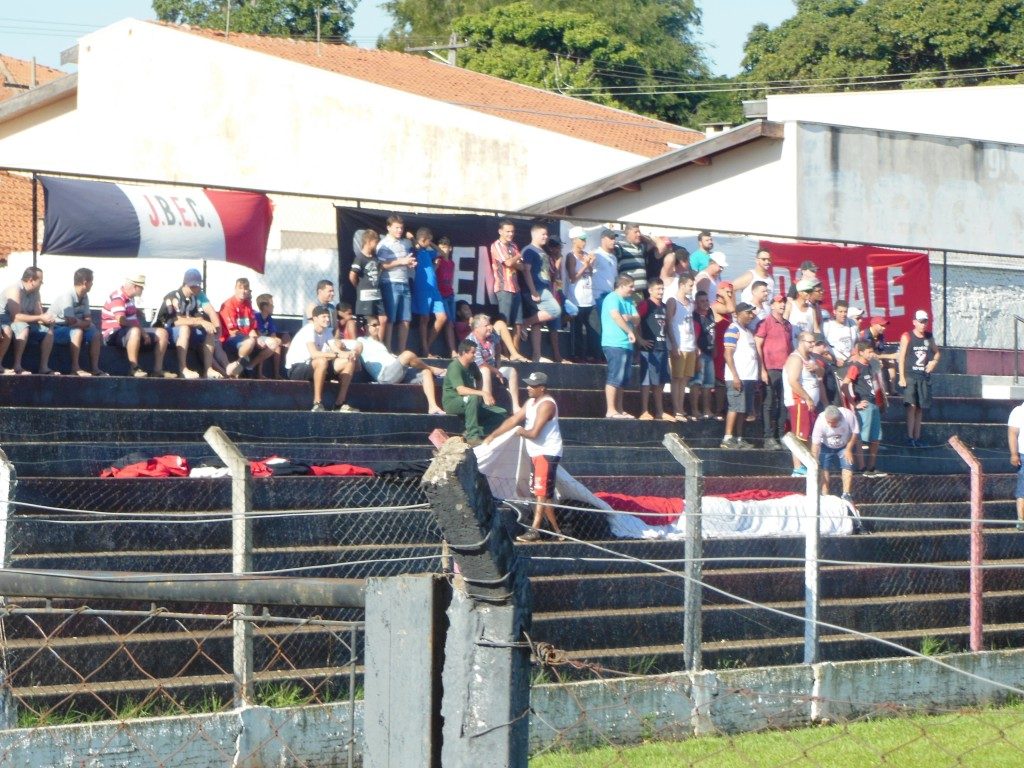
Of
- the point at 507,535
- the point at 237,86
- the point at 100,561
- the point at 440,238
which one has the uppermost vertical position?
the point at 237,86

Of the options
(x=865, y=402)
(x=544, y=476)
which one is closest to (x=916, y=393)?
(x=865, y=402)

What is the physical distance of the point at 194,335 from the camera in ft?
44.7

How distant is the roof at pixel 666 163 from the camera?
23.1m

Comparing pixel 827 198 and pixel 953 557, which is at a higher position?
pixel 827 198

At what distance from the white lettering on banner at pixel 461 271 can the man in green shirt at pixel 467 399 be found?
252 cm

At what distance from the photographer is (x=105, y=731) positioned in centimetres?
777

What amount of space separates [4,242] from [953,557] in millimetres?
20673

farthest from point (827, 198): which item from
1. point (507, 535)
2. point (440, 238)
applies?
point (507, 535)

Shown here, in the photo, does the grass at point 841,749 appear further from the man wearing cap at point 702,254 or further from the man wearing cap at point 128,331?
the man wearing cap at point 702,254

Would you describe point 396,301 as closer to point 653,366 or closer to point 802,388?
point 653,366

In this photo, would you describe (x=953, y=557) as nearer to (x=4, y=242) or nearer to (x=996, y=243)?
(x=996, y=243)

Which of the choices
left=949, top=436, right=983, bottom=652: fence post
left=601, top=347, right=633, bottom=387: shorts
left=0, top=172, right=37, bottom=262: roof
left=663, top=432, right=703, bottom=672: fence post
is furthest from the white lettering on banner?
left=0, top=172, right=37, bottom=262: roof

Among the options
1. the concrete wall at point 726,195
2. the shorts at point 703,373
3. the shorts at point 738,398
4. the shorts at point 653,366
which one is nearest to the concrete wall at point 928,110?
the concrete wall at point 726,195

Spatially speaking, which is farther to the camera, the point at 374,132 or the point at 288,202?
the point at 374,132
